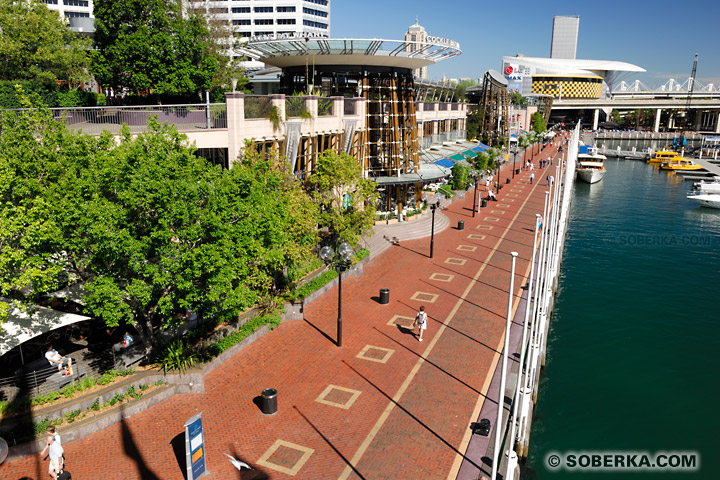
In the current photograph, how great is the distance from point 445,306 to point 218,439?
14742 mm

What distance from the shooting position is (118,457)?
50.5 feet

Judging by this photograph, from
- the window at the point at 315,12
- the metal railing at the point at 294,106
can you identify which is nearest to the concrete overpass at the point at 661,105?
the window at the point at 315,12

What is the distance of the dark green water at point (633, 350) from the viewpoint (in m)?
19.6

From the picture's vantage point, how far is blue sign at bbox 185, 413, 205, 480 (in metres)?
14.0

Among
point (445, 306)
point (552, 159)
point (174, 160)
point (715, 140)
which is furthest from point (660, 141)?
point (174, 160)

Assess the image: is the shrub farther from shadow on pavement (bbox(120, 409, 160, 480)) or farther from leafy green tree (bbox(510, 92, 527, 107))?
leafy green tree (bbox(510, 92, 527, 107))

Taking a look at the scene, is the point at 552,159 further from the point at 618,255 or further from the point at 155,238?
the point at 155,238

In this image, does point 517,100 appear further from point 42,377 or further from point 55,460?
point 55,460

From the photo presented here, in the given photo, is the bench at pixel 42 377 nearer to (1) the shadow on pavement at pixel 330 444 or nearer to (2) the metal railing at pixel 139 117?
(1) the shadow on pavement at pixel 330 444

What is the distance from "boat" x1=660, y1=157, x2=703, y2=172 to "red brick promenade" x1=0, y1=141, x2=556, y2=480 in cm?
8336

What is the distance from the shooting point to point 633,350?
26688mm

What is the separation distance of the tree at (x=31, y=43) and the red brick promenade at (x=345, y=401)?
1122 inches

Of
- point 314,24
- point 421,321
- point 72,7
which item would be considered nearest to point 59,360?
point 421,321

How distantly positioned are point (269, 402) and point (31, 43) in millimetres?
35555
